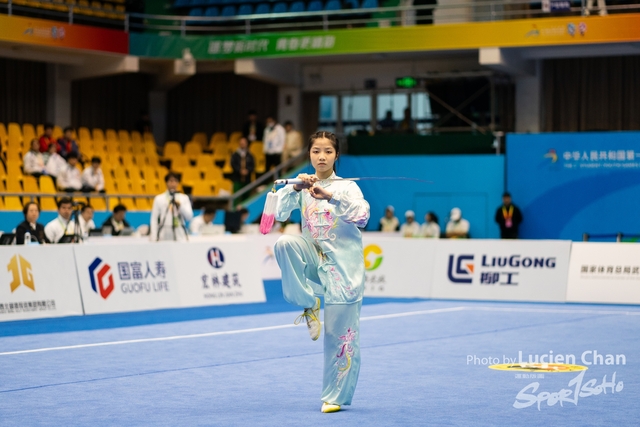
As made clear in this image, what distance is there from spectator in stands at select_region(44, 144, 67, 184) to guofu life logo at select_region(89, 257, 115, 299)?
8.24 meters

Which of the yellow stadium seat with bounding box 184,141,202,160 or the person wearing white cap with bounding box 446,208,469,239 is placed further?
the yellow stadium seat with bounding box 184,141,202,160

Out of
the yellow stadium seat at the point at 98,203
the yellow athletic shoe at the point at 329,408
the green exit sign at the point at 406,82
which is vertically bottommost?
the yellow athletic shoe at the point at 329,408

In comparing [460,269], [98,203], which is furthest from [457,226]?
[98,203]

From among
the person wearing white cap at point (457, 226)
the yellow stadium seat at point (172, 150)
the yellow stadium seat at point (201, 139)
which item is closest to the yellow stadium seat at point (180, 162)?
the yellow stadium seat at point (172, 150)

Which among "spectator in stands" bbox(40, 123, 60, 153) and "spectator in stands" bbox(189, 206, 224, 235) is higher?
"spectator in stands" bbox(40, 123, 60, 153)

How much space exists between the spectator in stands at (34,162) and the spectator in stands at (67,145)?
2.95 feet

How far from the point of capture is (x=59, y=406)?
732 centimetres

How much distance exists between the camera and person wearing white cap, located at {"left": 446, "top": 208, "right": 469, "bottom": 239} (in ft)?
80.6

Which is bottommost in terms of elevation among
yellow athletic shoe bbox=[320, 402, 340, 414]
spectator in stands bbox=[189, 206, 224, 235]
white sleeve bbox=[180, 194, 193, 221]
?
yellow athletic shoe bbox=[320, 402, 340, 414]

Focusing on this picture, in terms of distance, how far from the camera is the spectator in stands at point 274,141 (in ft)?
87.0

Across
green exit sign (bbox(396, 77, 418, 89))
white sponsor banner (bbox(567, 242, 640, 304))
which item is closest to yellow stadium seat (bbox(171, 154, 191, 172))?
green exit sign (bbox(396, 77, 418, 89))

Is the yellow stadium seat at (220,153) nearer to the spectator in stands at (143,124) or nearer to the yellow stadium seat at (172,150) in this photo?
the yellow stadium seat at (172,150)

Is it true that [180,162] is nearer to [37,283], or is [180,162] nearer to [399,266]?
[399,266]

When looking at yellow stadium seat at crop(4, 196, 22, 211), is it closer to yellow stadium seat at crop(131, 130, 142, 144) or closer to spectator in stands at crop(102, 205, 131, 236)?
spectator in stands at crop(102, 205, 131, 236)
